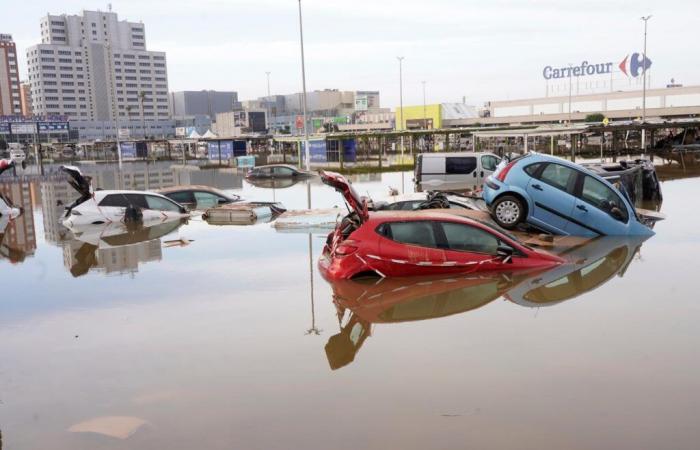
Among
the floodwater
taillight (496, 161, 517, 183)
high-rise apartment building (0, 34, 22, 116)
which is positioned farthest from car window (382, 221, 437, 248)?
high-rise apartment building (0, 34, 22, 116)

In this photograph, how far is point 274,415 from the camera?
19.6 ft

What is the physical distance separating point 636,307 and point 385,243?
157 inches

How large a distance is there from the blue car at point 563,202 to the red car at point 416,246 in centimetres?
330

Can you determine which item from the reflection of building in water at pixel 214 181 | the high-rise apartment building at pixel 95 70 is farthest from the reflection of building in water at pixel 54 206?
the high-rise apartment building at pixel 95 70

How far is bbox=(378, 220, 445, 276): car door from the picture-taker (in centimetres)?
1056

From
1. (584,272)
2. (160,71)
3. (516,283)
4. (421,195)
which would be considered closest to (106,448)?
(516,283)

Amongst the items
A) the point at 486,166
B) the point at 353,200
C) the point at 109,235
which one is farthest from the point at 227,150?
the point at 353,200

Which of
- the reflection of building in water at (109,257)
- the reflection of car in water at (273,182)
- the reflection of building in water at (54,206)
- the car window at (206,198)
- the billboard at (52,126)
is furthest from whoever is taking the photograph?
the billboard at (52,126)

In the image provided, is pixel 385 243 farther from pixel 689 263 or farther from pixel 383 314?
pixel 689 263

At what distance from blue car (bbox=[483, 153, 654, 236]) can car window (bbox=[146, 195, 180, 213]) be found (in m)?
10.2

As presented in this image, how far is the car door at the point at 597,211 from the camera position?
13680 mm

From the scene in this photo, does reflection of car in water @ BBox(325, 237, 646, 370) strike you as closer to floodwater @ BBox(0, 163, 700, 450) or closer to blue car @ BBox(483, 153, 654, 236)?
floodwater @ BBox(0, 163, 700, 450)

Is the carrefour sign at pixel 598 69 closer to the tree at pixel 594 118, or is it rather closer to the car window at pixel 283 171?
the tree at pixel 594 118

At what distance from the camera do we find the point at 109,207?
1842cm
